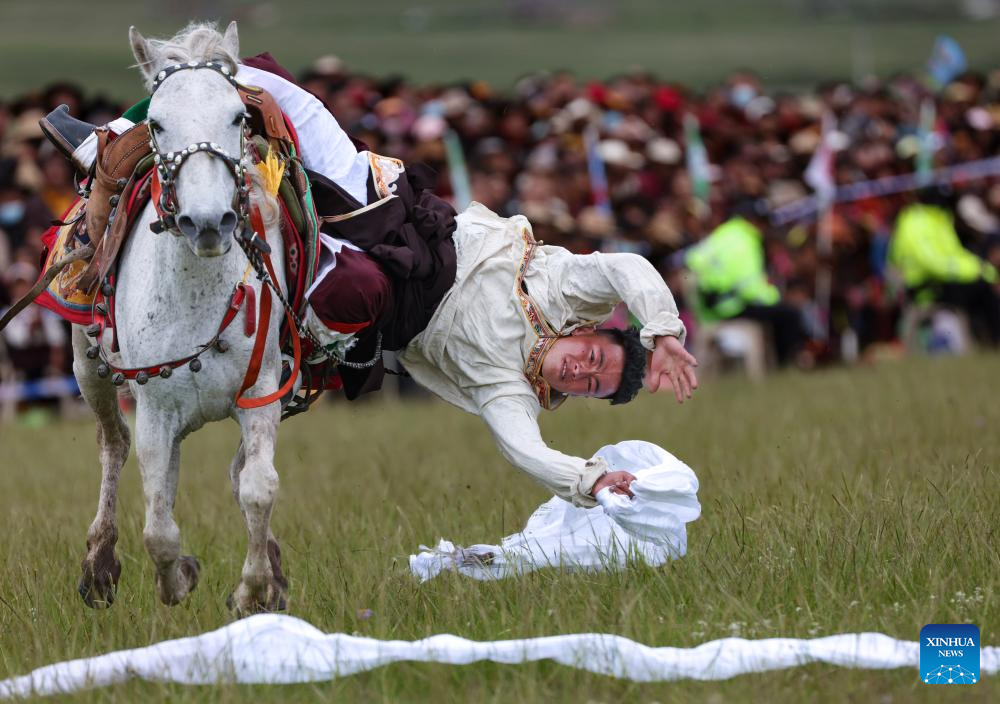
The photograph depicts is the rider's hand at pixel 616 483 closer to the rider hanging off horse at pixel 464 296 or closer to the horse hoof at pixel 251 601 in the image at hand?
the rider hanging off horse at pixel 464 296

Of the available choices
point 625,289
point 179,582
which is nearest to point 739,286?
point 625,289

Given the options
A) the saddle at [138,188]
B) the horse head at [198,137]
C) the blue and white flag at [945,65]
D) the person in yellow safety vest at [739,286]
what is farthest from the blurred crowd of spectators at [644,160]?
the horse head at [198,137]

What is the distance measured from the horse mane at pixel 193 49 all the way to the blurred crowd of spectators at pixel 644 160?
924cm

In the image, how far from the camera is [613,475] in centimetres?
634

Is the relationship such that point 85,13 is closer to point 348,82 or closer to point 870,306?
point 348,82

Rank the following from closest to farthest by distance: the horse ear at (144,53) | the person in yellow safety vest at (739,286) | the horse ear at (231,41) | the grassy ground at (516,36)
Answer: the horse ear at (144,53) → the horse ear at (231,41) → the person in yellow safety vest at (739,286) → the grassy ground at (516,36)

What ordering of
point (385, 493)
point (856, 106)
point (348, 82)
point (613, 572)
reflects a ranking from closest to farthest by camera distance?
1. point (613, 572)
2. point (385, 493)
3. point (348, 82)
4. point (856, 106)

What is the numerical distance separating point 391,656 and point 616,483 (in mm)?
1411

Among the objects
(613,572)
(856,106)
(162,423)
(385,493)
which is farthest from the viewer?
(856,106)

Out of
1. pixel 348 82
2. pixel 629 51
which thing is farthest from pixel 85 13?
pixel 348 82

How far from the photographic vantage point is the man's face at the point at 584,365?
671 centimetres

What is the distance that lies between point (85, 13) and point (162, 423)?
34.8m

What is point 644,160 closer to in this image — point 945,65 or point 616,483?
point 945,65

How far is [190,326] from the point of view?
19.1ft
